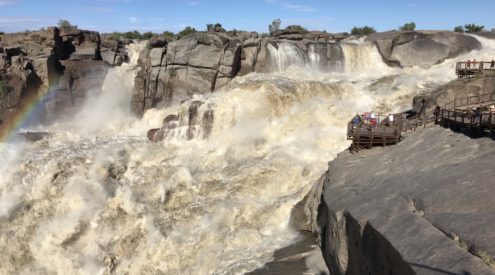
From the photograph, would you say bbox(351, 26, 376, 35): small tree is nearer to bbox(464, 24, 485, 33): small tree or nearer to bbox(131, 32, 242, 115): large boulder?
bbox(464, 24, 485, 33): small tree

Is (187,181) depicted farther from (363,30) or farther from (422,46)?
(363,30)

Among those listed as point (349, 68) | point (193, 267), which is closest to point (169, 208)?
point (193, 267)

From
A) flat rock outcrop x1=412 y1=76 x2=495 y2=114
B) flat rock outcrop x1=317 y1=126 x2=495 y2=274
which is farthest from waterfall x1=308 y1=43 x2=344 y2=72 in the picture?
flat rock outcrop x1=317 y1=126 x2=495 y2=274

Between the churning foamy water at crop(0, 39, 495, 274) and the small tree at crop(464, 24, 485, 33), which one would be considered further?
the small tree at crop(464, 24, 485, 33)

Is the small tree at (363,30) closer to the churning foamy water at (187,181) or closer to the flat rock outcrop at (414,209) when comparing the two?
the churning foamy water at (187,181)

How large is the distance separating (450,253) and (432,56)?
31551 mm

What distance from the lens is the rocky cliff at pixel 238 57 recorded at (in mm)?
36000

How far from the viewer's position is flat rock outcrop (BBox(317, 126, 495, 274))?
29.1ft

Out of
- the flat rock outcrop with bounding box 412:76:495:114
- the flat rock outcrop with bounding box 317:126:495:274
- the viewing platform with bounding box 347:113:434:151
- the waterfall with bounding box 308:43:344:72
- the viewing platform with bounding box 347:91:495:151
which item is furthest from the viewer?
the waterfall with bounding box 308:43:344:72

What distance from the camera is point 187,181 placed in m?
23.3

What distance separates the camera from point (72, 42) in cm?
4294

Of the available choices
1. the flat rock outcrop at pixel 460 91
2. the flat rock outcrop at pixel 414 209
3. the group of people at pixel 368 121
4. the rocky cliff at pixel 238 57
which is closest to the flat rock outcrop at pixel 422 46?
the rocky cliff at pixel 238 57

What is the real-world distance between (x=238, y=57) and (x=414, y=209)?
1071 inches

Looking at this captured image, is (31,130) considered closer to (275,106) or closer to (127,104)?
(127,104)
